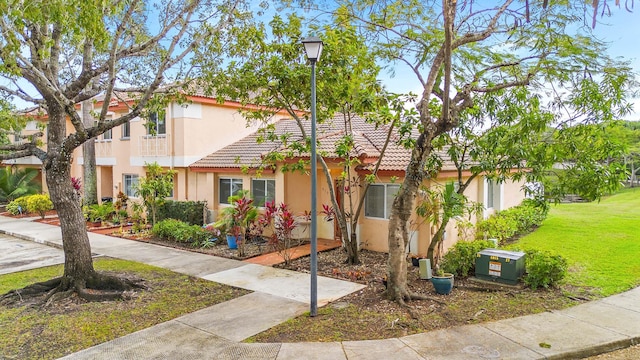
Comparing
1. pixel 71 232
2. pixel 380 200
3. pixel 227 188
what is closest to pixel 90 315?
pixel 71 232

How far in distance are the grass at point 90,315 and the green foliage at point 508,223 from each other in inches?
359

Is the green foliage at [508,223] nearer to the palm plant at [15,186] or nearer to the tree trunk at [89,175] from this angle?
the tree trunk at [89,175]

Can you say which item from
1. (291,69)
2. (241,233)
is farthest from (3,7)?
(241,233)

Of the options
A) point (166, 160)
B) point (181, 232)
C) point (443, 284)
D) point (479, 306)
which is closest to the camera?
point (479, 306)

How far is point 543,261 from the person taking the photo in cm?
912

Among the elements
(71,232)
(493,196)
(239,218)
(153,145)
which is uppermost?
(153,145)

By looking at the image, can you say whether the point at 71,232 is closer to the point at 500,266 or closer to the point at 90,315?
the point at 90,315

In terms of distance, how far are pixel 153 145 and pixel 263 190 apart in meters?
6.57

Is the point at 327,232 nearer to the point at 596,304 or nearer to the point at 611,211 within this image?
the point at 596,304

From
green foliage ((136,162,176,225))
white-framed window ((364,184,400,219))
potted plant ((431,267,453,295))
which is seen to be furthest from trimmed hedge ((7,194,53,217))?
potted plant ((431,267,453,295))

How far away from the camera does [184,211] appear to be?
1766 cm

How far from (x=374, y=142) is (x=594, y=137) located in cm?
701

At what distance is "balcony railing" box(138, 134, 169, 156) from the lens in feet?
62.7

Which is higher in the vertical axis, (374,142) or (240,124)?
(240,124)
